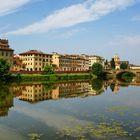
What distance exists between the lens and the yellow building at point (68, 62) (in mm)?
137625

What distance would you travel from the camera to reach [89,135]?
22062mm

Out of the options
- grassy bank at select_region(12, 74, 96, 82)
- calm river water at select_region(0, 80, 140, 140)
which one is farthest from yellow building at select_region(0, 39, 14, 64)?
calm river water at select_region(0, 80, 140, 140)

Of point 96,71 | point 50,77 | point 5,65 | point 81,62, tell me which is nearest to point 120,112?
point 5,65

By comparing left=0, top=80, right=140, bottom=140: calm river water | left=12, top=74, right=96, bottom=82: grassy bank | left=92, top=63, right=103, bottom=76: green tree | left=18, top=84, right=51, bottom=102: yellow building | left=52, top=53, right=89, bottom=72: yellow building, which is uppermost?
left=52, top=53, right=89, bottom=72: yellow building

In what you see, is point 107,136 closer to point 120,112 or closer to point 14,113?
point 120,112

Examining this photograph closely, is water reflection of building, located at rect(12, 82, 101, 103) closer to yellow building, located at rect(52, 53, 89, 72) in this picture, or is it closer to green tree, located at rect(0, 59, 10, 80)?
→ green tree, located at rect(0, 59, 10, 80)

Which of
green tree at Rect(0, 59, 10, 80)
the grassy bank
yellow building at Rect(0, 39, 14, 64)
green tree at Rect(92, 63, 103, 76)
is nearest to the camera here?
green tree at Rect(0, 59, 10, 80)

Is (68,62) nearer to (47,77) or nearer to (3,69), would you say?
(47,77)

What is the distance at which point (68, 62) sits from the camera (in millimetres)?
150375

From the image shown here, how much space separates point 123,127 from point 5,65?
178ft

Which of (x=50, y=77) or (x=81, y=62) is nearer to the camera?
(x=50, y=77)

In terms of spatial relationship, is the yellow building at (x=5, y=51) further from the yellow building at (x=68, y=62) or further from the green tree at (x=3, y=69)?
the yellow building at (x=68, y=62)

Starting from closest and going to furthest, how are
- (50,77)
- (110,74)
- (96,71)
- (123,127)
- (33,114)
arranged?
1. (123,127)
2. (33,114)
3. (50,77)
4. (96,71)
5. (110,74)

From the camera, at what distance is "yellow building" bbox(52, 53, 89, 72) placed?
13762 centimetres
